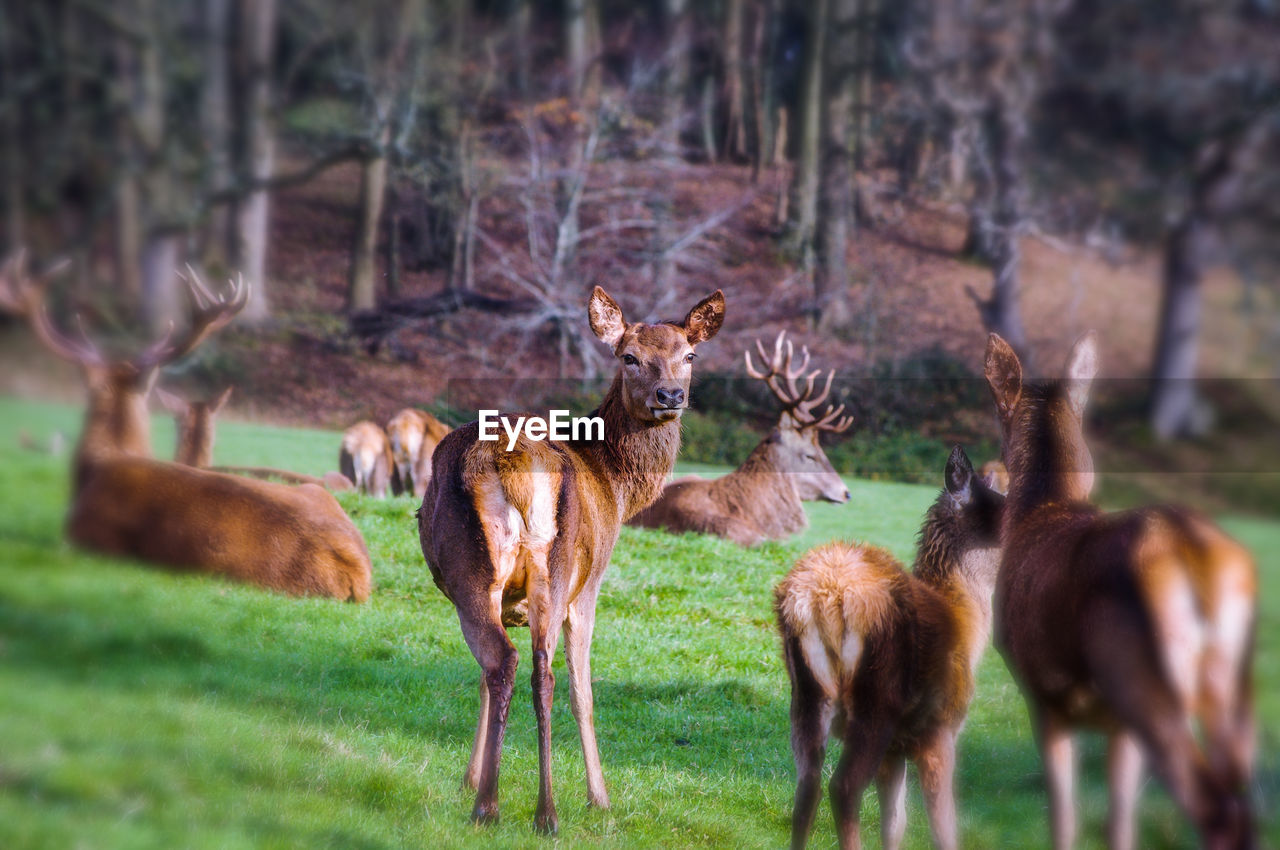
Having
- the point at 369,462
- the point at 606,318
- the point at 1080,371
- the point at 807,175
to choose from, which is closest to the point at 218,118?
the point at 369,462

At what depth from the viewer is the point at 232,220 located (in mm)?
11797

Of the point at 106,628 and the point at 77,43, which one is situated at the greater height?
the point at 77,43

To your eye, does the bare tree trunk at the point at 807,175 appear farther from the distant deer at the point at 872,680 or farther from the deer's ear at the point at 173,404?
the distant deer at the point at 872,680

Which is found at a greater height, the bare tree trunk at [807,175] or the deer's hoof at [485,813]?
the bare tree trunk at [807,175]

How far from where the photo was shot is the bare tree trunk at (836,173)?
13.8 metres

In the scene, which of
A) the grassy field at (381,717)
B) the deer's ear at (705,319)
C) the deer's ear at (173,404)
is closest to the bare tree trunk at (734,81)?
the grassy field at (381,717)

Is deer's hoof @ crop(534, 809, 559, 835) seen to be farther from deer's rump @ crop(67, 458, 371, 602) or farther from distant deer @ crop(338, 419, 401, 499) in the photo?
distant deer @ crop(338, 419, 401, 499)

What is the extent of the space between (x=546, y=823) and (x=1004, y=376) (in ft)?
7.96

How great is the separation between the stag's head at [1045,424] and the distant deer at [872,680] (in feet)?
1.91

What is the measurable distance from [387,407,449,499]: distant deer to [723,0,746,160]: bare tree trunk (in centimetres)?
681

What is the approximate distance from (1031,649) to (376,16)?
37.2 ft

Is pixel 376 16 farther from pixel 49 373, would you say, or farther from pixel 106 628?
pixel 106 628

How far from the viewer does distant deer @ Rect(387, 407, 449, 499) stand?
8922mm

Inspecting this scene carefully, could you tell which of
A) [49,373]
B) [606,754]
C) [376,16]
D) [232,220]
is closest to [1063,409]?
[606,754]
